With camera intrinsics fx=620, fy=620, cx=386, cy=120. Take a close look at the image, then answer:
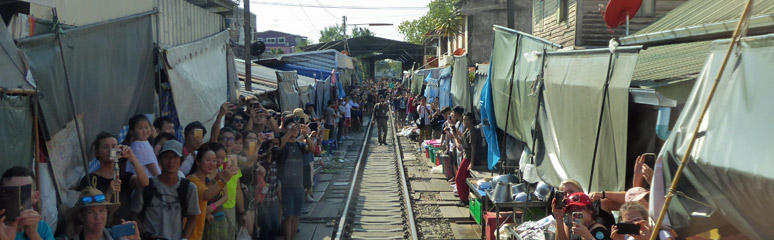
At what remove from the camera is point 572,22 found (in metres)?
16.2

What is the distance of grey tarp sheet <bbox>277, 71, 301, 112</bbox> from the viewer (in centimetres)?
1535

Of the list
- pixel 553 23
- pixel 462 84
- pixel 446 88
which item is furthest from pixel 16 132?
pixel 553 23

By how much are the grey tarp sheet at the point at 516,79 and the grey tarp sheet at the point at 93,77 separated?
15.1 ft

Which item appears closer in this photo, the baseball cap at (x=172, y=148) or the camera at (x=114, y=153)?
the camera at (x=114, y=153)

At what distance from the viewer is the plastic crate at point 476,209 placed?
30.7 feet

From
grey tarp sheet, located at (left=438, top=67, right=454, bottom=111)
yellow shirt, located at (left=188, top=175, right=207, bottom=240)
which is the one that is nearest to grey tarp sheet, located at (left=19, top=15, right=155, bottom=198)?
yellow shirt, located at (left=188, top=175, right=207, bottom=240)

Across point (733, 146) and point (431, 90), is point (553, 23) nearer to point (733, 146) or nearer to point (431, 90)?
point (431, 90)

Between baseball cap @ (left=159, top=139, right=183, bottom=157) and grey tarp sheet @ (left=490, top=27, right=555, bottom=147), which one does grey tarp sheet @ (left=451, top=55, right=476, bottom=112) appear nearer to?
grey tarp sheet @ (left=490, top=27, right=555, bottom=147)

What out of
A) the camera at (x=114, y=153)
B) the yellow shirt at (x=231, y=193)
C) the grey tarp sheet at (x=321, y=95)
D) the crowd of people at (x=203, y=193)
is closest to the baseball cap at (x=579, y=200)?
the crowd of people at (x=203, y=193)

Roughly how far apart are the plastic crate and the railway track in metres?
0.98

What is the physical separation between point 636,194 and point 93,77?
481 cm

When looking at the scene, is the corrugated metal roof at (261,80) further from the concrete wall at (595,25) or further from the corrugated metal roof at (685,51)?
the corrugated metal roof at (685,51)

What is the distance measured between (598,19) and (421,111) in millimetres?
6553

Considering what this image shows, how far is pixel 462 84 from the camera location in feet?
46.7
